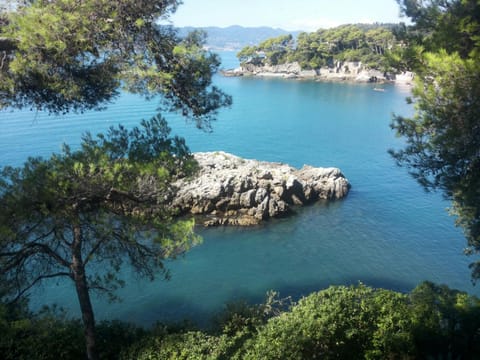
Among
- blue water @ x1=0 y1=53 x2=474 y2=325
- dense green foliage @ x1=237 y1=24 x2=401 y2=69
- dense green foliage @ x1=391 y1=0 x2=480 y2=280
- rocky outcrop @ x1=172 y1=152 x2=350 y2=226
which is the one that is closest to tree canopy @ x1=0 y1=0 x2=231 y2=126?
dense green foliage @ x1=391 y1=0 x2=480 y2=280

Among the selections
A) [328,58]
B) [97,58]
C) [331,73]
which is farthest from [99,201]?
[328,58]

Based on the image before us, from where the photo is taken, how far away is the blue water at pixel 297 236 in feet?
49.8

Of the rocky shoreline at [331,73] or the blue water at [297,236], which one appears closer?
the blue water at [297,236]

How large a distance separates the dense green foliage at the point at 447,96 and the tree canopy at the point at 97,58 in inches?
163

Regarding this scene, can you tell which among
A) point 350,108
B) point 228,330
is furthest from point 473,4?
point 350,108

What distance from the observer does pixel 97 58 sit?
6340 mm

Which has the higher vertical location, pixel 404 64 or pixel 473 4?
pixel 473 4

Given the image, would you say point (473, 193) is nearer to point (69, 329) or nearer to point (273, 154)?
point (69, 329)

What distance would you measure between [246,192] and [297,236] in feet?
13.3

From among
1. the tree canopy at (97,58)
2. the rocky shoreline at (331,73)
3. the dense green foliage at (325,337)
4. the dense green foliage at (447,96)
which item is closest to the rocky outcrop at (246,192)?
the dense green foliage at (325,337)

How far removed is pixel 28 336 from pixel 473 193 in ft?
30.2

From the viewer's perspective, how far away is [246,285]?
16047mm

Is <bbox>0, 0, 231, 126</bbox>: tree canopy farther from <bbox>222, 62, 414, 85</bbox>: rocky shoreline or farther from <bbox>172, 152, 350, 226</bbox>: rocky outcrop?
<bbox>222, 62, 414, 85</bbox>: rocky shoreline

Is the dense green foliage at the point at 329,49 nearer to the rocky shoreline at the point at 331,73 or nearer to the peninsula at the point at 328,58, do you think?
the peninsula at the point at 328,58
